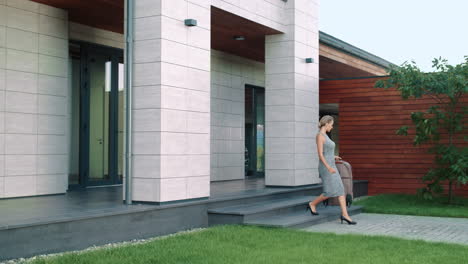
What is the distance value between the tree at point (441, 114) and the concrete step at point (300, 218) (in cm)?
241

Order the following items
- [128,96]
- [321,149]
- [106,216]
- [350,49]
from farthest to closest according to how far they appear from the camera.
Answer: [350,49]
[321,149]
[128,96]
[106,216]

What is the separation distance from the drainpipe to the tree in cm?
574

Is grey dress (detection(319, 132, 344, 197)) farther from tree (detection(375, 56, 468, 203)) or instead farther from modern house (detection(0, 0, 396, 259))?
tree (detection(375, 56, 468, 203))

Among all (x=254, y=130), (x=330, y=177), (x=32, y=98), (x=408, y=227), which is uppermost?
(x=32, y=98)

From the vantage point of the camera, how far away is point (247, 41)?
12148 millimetres

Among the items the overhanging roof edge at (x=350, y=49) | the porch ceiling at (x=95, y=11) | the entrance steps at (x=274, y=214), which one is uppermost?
the overhanging roof edge at (x=350, y=49)

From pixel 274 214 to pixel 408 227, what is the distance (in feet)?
6.65

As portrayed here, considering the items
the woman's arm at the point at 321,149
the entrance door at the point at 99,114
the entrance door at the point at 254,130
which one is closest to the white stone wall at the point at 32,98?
the entrance door at the point at 99,114

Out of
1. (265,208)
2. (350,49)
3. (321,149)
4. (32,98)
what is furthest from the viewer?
(350,49)

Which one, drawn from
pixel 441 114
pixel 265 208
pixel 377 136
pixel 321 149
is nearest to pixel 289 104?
pixel 321 149

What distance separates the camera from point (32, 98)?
8898 millimetres

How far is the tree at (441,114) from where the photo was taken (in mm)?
10406

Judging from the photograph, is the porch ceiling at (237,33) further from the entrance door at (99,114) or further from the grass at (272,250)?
the grass at (272,250)

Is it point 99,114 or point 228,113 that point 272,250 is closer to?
point 99,114
